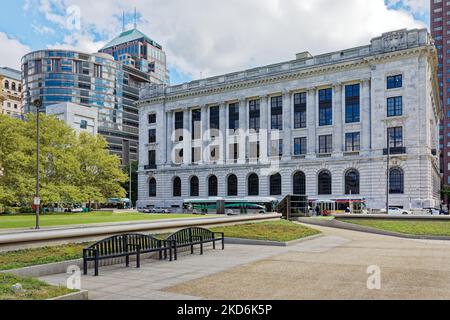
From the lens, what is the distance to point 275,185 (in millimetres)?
72438

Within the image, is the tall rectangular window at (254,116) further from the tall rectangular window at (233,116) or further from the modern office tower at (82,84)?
the modern office tower at (82,84)

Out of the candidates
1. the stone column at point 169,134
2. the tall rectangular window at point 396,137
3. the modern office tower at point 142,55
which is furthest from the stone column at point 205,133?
the modern office tower at point 142,55

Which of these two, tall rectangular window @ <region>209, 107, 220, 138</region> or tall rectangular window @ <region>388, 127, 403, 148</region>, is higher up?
tall rectangular window @ <region>209, 107, 220, 138</region>

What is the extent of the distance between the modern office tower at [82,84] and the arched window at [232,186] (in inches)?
3179

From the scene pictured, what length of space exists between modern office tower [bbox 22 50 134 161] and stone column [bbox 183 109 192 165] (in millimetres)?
70391

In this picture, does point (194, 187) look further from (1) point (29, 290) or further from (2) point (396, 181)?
(1) point (29, 290)

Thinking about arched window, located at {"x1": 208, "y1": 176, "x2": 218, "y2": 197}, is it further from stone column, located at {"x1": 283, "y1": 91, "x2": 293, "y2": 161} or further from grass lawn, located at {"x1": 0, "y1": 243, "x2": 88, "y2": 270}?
grass lawn, located at {"x1": 0, "y1": 243, "x2": 88, "y2": 270}

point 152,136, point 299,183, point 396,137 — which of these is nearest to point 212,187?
point 299,183

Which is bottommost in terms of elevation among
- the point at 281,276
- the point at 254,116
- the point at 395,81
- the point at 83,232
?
the point at 281,276

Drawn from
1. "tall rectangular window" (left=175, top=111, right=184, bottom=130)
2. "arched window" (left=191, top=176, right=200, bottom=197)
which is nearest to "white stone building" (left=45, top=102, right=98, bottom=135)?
"tall rectangular window" (left=175, top=111, right=184, bottom=130)

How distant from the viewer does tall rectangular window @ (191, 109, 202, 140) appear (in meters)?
82.2

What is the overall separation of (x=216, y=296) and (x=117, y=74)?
512ft

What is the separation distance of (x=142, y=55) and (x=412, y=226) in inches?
6979

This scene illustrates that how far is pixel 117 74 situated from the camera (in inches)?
6196
